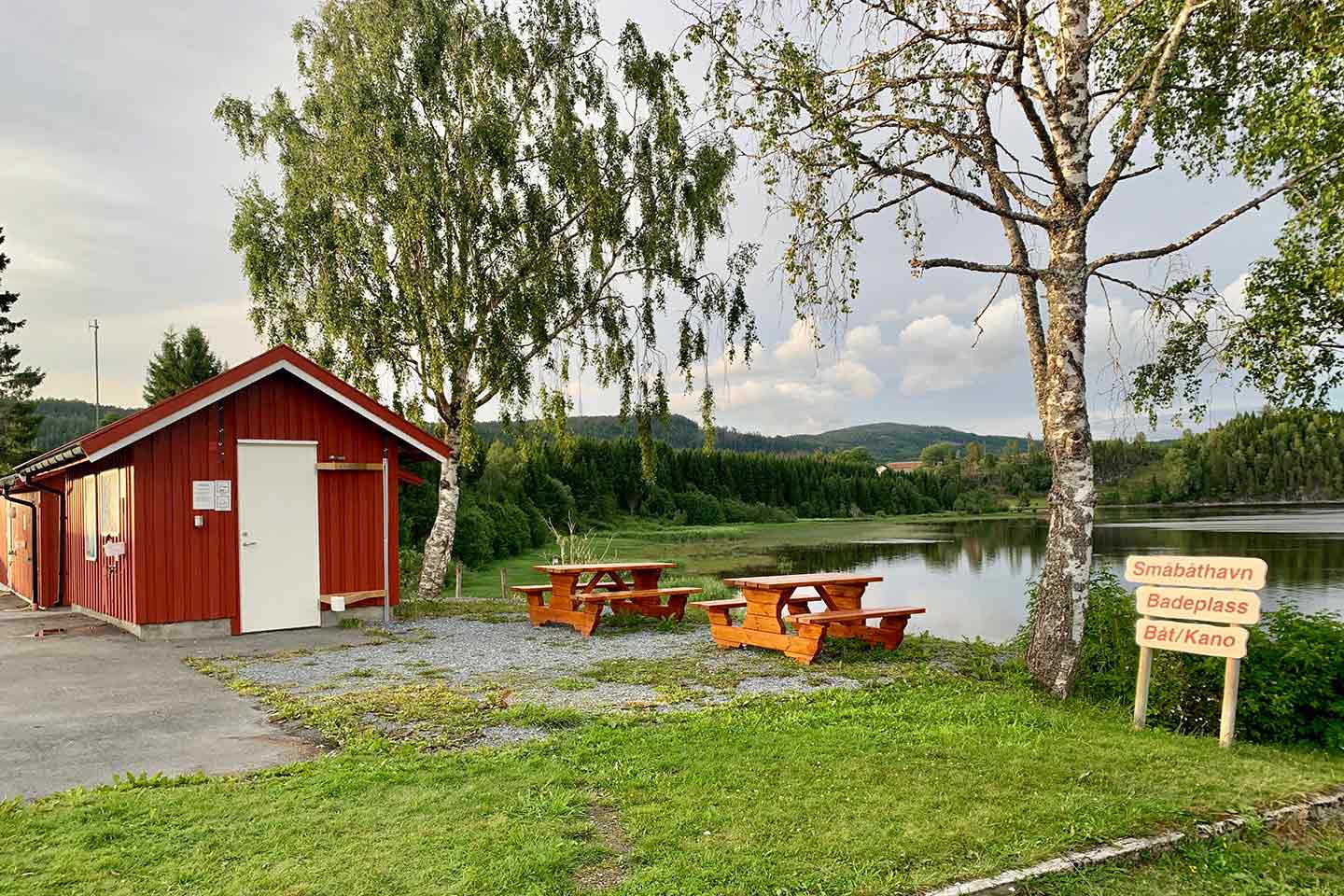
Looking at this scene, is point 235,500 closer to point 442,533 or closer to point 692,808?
point 442,533

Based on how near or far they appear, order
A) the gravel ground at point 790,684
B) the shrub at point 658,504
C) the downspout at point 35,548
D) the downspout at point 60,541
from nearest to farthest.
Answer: the gravel ground at point 790,684
the downspout at point 60,541
the downspout at point 35,548
the shrub at point 658,504

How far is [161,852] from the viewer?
400 cm

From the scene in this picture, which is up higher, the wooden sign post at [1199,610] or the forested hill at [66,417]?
the forested hill at [66,417]

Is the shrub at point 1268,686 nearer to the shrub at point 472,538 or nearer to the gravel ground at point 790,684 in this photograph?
the gravel ground at point 790,684

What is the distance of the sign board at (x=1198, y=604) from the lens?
601 centimetres

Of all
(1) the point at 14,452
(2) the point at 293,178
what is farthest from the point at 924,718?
(1) the point at 14,452

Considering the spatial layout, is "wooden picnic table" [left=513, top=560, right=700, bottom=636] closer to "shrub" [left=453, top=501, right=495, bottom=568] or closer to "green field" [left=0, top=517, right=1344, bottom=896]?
"green field" [left=0, top=517, right=1344, bottom=896]

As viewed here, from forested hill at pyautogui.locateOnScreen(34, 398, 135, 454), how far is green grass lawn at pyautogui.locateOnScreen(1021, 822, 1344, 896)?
70.4 metres

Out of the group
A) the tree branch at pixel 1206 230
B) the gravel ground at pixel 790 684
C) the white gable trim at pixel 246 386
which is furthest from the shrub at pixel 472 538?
the tree branch at pixel 1206 230

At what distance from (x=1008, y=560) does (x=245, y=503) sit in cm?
2715

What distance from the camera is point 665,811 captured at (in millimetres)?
4445

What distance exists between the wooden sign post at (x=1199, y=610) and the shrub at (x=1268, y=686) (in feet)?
0.53

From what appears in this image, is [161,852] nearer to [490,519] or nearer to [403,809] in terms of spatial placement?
[403,809]

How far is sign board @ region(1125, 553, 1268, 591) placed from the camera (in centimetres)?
604
